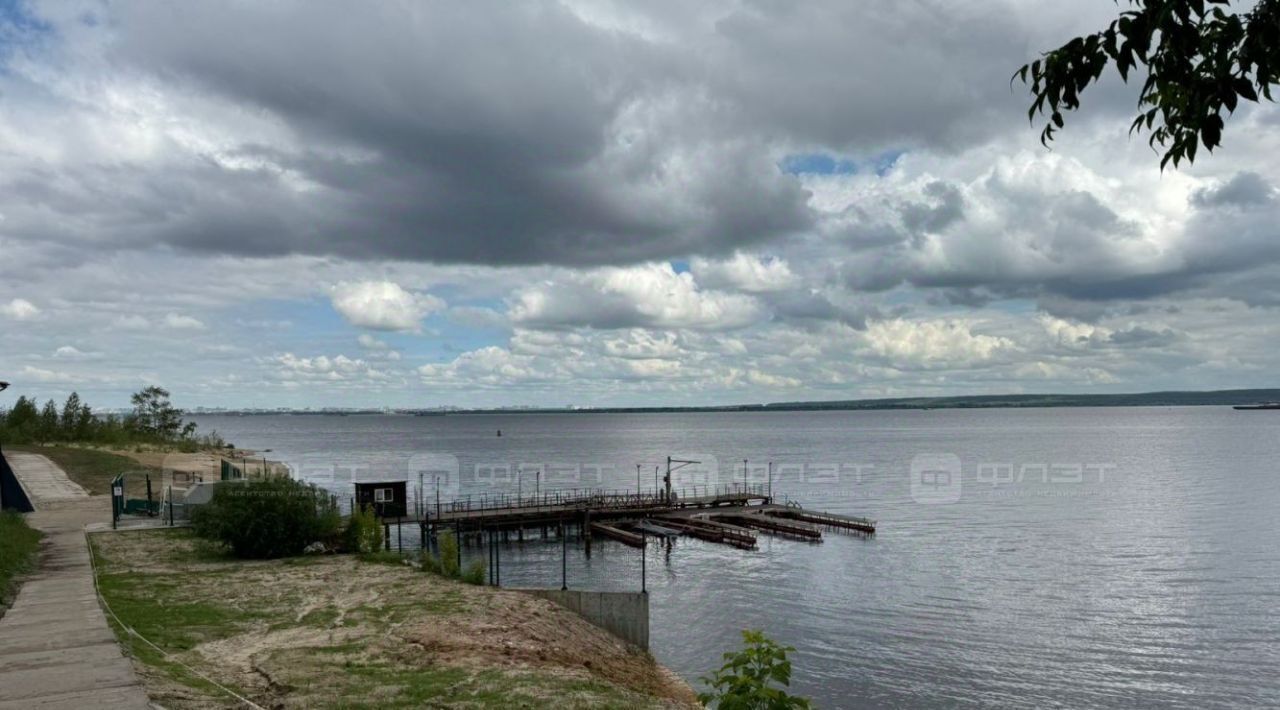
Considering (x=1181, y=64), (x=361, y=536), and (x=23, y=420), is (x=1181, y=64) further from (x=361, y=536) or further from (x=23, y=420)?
(x=23, y=420)

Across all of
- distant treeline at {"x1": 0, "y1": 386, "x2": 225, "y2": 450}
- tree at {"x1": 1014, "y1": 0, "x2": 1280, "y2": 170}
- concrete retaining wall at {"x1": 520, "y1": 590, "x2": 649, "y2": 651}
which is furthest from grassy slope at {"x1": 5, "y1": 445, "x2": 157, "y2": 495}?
tree at {"x1": 1014, "y1": 0, "x2": 1280, "y2": 170}

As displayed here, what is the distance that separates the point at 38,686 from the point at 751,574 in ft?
148

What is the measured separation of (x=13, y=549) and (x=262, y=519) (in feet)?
32.0

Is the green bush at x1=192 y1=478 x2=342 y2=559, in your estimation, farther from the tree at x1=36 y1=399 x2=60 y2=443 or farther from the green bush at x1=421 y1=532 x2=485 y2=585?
the tree at x1=36 y1=399 x2=60 y2=443

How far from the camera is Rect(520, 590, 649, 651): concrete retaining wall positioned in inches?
1318

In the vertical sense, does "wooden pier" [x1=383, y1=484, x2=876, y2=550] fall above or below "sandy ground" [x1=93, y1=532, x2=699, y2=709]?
below

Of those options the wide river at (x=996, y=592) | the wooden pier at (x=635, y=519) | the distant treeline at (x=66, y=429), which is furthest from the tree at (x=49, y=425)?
the wooden pier at (x=635, y=519)

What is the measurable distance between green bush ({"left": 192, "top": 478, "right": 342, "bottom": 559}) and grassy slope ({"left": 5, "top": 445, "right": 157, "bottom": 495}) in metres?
33.0

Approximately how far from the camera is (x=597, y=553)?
6725cm

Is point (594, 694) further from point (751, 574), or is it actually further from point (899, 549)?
point (899, 549)

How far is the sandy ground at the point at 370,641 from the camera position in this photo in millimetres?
19047

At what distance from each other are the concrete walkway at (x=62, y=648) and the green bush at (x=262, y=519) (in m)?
5.37

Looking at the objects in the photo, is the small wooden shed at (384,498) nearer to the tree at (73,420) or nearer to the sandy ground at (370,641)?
the sandy ground at (370,641)

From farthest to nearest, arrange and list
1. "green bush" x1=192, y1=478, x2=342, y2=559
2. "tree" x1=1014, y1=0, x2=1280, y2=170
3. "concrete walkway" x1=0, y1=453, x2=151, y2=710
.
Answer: "green bush" x1=192, y1=478, x2=342, y2=559 < "concrete walkway" x1=0, y1=453, x2=151, y2=710 < "tree" x1=1014, y1=0, x2=1280, y2=170
